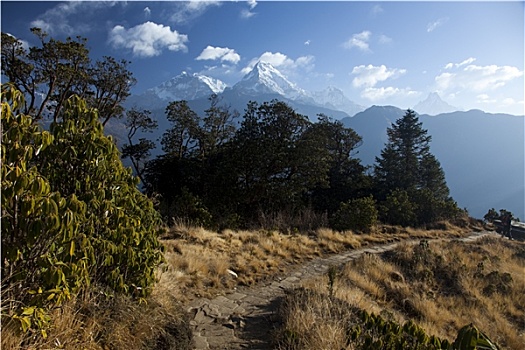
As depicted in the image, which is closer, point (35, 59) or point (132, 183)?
point (132, 183)

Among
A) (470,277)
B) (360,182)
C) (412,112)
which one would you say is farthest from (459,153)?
(470,277)

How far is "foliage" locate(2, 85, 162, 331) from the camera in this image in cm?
188

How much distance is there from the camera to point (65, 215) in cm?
194

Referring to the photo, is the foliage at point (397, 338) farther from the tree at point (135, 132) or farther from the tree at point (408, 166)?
the tree at point (135, 132)

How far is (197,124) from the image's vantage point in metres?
25.0

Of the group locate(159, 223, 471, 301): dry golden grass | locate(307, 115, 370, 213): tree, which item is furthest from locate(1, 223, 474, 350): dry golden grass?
locate(307, 115, 370, 213): tree

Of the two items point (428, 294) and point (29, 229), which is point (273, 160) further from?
point (29, 229)

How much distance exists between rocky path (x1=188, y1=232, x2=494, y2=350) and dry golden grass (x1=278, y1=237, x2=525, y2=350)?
13.8 inches

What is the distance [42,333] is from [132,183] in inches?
61.2

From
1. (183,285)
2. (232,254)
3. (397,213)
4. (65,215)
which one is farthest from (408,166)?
(65,215)

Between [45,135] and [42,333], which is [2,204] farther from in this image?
[42,333]

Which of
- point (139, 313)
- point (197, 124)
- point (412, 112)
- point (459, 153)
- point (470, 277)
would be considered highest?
point (459, 153)

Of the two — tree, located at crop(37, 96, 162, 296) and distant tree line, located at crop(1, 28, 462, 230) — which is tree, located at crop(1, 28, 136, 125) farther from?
tree, located at crop(37, 96, 162, 296)

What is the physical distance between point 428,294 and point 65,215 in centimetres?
731
